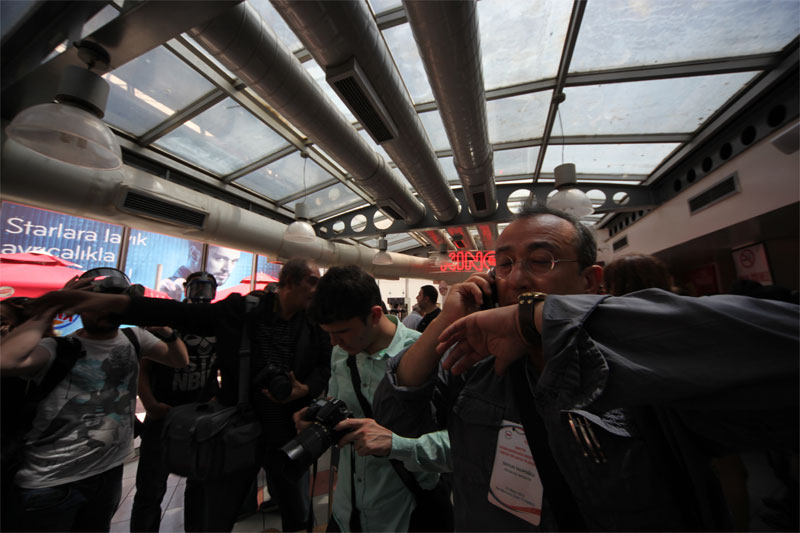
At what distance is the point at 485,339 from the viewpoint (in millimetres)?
680

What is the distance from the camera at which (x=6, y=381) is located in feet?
4.03

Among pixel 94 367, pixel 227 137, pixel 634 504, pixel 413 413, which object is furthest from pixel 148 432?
pixel 227 137

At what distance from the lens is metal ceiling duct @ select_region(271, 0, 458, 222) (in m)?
1.56

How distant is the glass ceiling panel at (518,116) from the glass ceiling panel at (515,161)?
12.5 inches

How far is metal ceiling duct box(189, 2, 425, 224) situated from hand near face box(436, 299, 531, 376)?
6.90 feet

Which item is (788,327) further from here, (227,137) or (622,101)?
(227,137)

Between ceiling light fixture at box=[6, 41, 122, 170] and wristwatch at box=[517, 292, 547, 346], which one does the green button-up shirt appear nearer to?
wristwatch at box=[517, 292, 547, 346]

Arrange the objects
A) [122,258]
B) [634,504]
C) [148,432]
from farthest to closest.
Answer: [122,258], [148,432], [634,504]

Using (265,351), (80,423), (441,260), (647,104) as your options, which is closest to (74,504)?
(80,423)

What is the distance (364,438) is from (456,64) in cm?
210

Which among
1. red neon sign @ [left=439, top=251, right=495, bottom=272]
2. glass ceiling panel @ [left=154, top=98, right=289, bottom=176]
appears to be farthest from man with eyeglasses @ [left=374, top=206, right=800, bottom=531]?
red neon sign @ [left=439, top=251, right=495, bottom=272]

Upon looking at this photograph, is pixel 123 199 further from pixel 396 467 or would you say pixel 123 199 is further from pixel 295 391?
pixel 396 467

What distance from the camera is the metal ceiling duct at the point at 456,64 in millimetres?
1575

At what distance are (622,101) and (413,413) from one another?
4.15m
